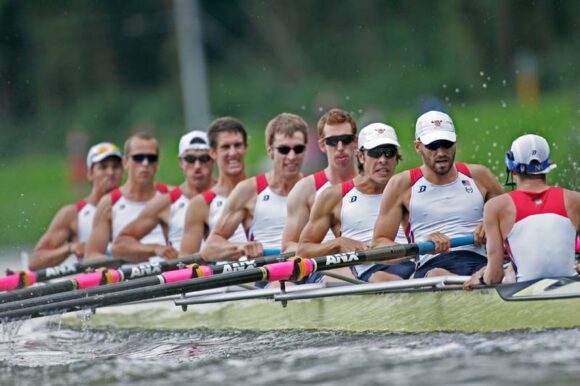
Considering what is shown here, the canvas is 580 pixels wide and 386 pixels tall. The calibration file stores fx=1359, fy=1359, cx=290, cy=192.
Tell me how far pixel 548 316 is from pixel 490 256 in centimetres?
53

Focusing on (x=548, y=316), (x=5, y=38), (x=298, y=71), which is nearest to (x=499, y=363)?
(x=548, y=316)


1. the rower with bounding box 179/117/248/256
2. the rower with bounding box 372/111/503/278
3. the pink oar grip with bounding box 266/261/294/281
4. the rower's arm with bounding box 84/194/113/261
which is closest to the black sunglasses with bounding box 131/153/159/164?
the rower's arm with bounding box 84/194/113/261

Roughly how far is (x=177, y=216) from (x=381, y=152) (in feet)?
10.9

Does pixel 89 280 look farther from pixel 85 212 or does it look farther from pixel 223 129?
pixel 85 212

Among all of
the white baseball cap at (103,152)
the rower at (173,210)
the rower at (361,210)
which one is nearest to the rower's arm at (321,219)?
the rower at (361,210)

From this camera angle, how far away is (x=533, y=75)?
984 inches

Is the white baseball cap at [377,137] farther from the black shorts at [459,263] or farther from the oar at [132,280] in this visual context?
the oar at [132,280]

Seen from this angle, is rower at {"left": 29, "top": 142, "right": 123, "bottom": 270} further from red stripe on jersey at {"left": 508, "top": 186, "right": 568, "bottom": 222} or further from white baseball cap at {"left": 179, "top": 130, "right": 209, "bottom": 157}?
red stripe on jersey at {"left": 508, "top": 186, "right": 568, "bottom": 222}

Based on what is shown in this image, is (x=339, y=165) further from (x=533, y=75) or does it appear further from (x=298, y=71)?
(x=298, y=71)

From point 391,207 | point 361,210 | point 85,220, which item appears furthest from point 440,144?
point 85,220

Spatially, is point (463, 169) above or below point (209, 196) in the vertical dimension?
below

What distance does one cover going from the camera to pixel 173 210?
12.4 meters

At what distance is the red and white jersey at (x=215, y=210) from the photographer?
37.6 ft

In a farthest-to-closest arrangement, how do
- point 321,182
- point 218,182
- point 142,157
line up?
point 142,157, point 218,182, point 321,182
